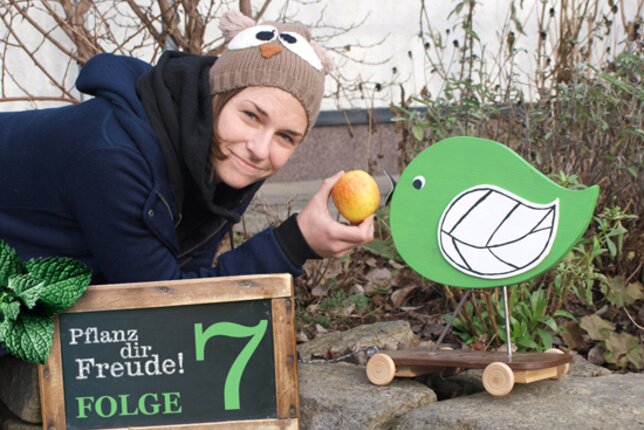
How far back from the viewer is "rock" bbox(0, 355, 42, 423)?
2.44 metres

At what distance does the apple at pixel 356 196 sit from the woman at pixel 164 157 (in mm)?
30

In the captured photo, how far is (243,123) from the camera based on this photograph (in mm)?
2396

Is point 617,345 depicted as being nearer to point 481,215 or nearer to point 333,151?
point 481,215

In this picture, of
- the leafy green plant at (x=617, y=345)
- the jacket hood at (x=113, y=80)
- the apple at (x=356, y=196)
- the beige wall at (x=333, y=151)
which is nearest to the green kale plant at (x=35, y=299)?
the jacket hood at (x=113, y=80)

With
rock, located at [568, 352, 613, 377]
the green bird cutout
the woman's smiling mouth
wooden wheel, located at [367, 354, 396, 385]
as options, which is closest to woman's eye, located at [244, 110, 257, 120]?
the woman's smiling mouth

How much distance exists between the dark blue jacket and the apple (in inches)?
7.9

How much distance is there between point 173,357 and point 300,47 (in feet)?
2.81

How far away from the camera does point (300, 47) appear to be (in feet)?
8.02

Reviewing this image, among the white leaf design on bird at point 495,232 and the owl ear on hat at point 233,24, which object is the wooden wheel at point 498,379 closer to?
the white leaf design on bird at point 495,232

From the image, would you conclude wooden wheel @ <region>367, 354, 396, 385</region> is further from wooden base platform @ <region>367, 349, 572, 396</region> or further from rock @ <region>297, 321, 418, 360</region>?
rock @ <region>297, 321, 418, 360</region>

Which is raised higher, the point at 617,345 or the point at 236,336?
the point at 236,336

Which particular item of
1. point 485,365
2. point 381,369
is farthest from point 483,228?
point 381,369

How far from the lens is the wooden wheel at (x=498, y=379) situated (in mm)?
2182

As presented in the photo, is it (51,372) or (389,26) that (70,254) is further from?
(389,26)
